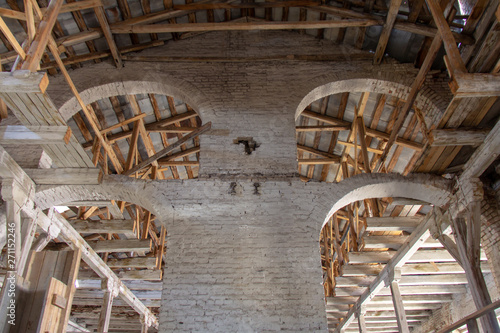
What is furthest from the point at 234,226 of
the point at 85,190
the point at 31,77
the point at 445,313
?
the point at 445,313

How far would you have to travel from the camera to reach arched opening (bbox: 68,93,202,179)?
10828mm

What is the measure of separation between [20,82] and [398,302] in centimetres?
976

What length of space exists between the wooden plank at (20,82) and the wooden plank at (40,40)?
146mm

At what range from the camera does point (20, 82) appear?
5180 mm

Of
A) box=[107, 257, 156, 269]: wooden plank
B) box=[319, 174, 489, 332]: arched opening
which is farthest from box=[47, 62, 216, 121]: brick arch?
box=[107, 257, 156, 269]: wooden plank

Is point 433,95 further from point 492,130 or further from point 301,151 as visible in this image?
point 301,151

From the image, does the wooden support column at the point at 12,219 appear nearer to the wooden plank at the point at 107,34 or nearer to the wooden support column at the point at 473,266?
the wooden plank at the point at 107,34

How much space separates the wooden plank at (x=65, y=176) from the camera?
23.7ft

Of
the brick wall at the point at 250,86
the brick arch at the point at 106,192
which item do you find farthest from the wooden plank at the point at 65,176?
the brick wall at the point at 250,86

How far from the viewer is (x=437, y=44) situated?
257 inches

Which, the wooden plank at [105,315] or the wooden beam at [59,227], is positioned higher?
the wooden beam at [59,227]

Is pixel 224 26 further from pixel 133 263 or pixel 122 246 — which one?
pixel 133 263

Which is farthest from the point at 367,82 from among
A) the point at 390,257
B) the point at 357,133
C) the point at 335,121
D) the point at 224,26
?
the point at 390,257

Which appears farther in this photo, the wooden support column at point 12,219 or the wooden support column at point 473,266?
the wooden support column at point 12,219
